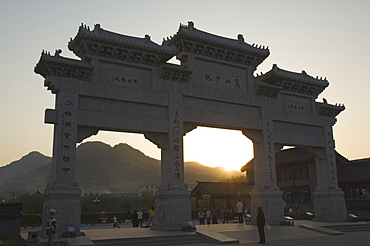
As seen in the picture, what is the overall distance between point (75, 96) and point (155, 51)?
3.90 metres

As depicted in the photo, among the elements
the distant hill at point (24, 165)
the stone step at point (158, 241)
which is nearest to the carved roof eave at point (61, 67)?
the stone step at point (158, 241)

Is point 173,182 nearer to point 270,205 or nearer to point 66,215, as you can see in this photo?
point 66,215

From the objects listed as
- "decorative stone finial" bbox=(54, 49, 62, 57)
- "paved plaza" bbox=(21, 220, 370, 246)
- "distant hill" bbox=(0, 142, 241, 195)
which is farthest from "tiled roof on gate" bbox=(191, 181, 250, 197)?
"distant hill" bbox=(0, 142, 241, 195)

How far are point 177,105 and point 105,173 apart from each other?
402 feet

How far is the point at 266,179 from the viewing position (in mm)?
16875

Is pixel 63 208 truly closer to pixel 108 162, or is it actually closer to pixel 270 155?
pixel 270 155

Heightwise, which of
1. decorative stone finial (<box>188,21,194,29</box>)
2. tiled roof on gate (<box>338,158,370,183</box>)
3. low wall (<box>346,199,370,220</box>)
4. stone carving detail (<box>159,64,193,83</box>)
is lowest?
low wall (<box>346,199,370,220</box>)

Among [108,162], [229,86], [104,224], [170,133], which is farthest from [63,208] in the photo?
[108,162]

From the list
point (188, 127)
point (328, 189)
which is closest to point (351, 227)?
point (328, 189)

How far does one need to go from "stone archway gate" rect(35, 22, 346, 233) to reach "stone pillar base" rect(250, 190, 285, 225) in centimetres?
5

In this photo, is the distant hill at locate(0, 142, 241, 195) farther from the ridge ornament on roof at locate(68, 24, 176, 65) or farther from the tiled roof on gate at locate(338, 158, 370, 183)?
the ridge ornament on roof at locate(68, 24, 176, 65)

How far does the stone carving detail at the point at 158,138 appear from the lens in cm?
1458

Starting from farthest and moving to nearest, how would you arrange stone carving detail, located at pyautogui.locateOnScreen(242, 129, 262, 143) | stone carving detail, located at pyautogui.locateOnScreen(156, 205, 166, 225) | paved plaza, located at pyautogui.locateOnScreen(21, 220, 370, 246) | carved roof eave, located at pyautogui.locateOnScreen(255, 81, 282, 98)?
carved roof eave, located at pyautogui.locateOnScreen(255, 81, 282, 98) < stone carving detail, located at pyautogui.locateOnScreen(242, 129, 262, 143) < stone carving detail, located at pyautogui.locateOnScreen(156, 205, 166, 225) < paved plaza, located at pyautogui.locateOnScreen(21, 220, 370, 246)

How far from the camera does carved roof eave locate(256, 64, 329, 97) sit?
59.8 ft
